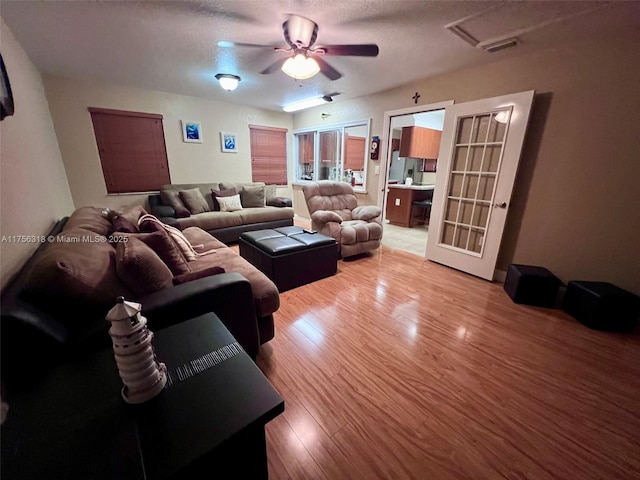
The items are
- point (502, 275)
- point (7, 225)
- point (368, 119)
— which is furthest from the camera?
point (368, 119)

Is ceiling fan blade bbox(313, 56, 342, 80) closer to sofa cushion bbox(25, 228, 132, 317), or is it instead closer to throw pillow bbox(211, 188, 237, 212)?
sofa cushion bbox(25, 228, 132, 317)

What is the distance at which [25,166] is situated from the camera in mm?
1909

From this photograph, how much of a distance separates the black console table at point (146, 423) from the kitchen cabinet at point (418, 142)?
5698mm

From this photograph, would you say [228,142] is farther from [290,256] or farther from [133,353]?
[133,353]

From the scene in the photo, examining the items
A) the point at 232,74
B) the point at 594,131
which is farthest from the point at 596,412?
the point at 232,74

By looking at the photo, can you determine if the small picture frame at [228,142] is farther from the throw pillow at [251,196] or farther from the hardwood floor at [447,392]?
the hardwood floor at [447,392]

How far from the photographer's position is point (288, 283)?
2.66m

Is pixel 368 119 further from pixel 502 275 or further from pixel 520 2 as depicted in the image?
pixel 502 275

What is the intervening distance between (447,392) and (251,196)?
4103 mm

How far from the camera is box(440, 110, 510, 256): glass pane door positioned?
2.76 m

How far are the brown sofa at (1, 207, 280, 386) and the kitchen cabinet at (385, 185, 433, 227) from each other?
4.36m

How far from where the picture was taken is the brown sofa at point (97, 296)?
899mm

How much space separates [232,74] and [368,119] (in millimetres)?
2129

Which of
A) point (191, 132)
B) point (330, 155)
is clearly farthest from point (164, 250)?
point (330, 155)
